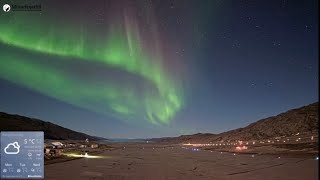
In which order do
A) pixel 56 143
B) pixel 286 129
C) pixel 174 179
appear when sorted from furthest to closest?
1. pixel 286 129
2. pixel 56 143
3. pixel 174 179

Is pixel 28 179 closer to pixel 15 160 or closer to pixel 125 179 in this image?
pixel 15 160

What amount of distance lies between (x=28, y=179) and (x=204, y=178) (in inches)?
305

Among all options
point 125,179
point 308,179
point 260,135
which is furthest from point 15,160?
point 260,135

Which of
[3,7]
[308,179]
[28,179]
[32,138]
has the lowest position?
[308,179]

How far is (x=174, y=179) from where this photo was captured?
1215 centimetres
